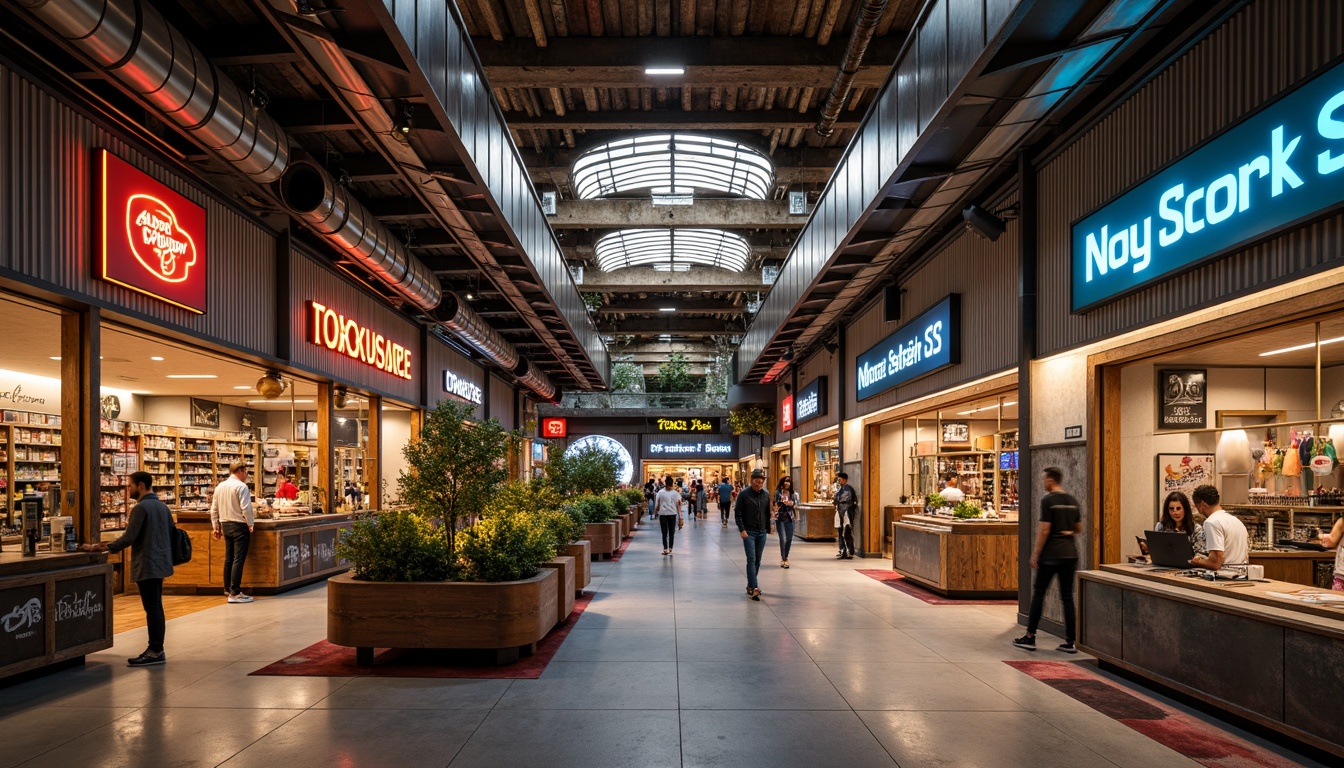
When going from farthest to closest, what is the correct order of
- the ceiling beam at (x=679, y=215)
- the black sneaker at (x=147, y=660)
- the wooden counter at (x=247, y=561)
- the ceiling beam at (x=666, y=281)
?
the ceiling beam at (x=666, y=281) → the ceiling beam at (x=679, y=215) → the wooden counter at (x=247, y=561) → the black sneaker at (x=147, y=660)

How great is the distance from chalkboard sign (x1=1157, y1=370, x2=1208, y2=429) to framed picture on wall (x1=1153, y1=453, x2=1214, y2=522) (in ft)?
1.02

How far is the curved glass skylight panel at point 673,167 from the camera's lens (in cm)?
1376

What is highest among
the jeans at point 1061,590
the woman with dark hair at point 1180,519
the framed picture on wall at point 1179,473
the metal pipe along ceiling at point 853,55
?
the metal pipe along ceiling at point 853,55

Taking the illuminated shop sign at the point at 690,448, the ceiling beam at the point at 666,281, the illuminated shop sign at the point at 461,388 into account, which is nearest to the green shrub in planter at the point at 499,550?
the illuminated shop sign at the point at 461,388

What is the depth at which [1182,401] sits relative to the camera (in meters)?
8.02

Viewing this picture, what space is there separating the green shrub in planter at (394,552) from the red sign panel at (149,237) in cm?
317

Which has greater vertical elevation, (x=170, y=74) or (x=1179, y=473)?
(x=170, y=74)

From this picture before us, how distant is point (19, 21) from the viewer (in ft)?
20.4

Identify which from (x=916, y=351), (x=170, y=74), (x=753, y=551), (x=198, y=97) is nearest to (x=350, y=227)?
(x=198, y=97)

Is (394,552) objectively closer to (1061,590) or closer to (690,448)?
(1061,590)

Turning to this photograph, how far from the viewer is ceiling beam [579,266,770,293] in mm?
20562

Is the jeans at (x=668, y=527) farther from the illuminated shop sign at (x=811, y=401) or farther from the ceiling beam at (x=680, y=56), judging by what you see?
the ceiling beam at (x=680, y=56)

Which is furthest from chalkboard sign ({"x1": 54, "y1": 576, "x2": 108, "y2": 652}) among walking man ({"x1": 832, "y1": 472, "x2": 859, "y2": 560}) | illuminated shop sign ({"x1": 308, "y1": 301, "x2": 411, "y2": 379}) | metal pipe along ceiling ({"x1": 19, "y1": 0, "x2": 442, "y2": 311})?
walking man ({"x1": 832, "y1": 472, "x2": 859, "y2": 560})

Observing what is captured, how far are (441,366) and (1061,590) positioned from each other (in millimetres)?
13959
